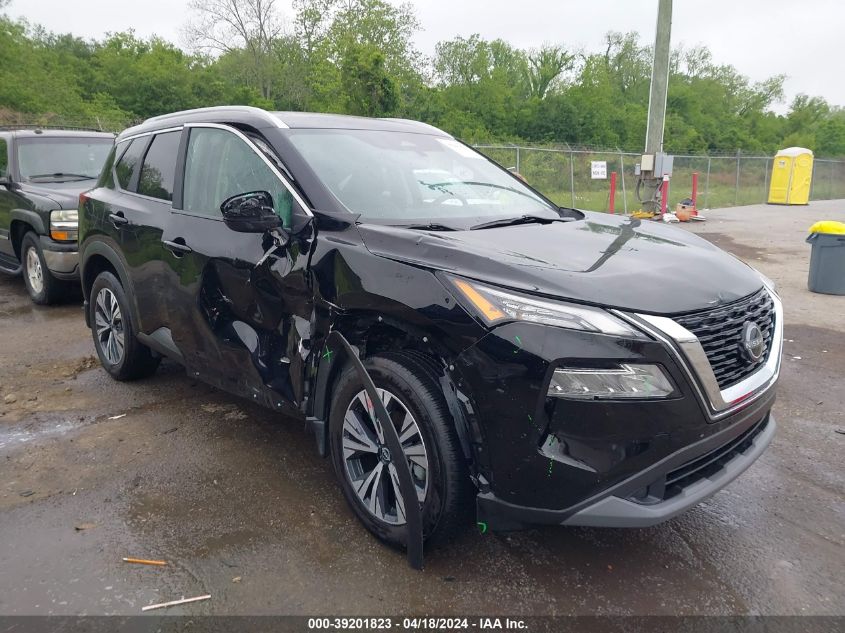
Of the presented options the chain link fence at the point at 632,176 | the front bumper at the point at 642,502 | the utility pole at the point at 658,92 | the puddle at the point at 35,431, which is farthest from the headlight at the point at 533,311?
the chain link fence at the point at 632,176

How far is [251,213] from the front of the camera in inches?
119

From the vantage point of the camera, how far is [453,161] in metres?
3.97

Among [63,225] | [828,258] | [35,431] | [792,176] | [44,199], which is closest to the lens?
[35,431]

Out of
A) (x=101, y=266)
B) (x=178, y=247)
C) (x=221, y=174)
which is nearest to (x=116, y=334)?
(x=101, y=266)

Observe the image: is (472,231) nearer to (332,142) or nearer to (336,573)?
(332,142)

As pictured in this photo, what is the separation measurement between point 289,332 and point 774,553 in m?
2.40

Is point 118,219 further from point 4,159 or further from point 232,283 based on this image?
point 4,159

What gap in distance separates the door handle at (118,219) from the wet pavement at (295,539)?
4.10 feet

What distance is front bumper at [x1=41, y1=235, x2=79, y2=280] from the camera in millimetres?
6832

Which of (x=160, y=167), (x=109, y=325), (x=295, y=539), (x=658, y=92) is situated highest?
(x=658, y=92)

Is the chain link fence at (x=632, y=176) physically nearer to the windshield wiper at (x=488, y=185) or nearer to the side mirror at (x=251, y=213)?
the windshield wiper at (x=488, y=185)

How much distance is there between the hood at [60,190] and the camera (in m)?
6.90

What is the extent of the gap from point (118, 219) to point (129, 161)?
0.54 m

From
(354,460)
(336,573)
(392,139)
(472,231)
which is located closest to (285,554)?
(336,573)
